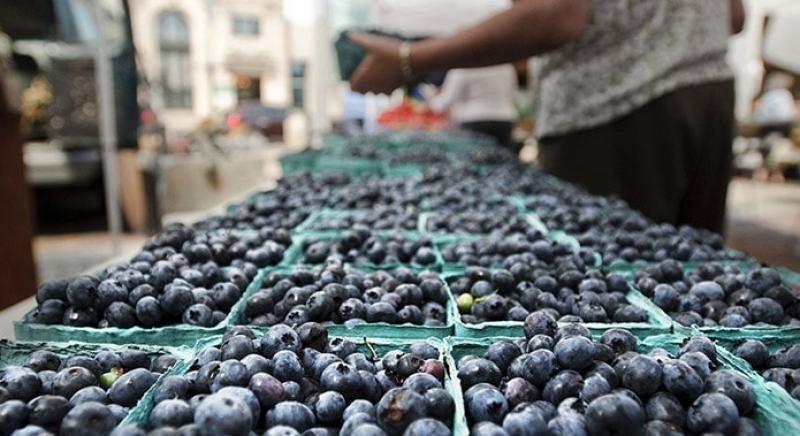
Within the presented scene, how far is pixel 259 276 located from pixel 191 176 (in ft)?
17.6

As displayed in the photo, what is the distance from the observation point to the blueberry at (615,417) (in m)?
0.72

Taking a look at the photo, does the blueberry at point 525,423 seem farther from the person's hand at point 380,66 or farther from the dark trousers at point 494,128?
the dark trousers at point 494,128

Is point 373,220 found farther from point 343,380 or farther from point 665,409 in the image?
point 665,409

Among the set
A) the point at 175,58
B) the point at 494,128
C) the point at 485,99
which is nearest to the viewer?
the point at 485,99

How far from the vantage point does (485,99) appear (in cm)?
567

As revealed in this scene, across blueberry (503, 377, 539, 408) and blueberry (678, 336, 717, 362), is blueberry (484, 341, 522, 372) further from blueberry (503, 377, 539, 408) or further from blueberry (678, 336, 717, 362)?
blueberry (678, 336, 717, 362)

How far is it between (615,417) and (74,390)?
2.35ft

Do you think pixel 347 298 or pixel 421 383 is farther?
pixel 347 298

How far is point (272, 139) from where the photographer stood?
16.7m

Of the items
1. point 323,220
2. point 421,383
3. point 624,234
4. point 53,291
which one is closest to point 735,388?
point 421,383

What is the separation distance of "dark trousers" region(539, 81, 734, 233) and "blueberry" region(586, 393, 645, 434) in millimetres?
1785

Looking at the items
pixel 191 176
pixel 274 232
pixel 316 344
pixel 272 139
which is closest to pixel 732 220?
pixel 191 176

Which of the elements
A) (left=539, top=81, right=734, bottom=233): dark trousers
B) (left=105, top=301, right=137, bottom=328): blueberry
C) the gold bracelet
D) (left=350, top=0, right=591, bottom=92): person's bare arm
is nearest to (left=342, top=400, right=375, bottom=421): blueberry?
(left=105, top=301, right=137, bottom=328): blueberry

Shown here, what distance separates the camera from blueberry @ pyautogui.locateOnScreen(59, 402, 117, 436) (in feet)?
2.37
